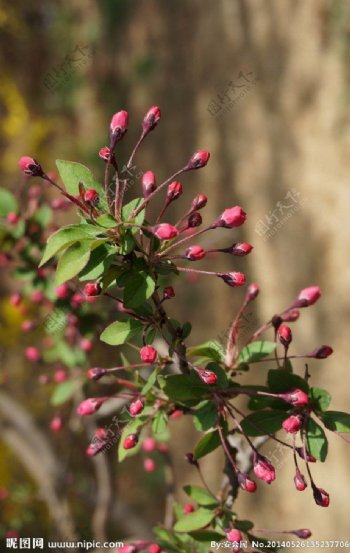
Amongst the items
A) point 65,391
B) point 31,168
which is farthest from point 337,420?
point 65,391

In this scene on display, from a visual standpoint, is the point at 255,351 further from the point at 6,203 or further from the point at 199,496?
the point at 6,203

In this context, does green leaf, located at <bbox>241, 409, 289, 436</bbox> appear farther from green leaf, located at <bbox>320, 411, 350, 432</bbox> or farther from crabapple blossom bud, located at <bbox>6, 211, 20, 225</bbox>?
crabapple blossom bud, located at <bbox>6, 211, 20, 225</bbox>

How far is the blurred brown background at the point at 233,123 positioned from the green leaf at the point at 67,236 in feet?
9.61

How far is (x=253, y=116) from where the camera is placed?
169 inches

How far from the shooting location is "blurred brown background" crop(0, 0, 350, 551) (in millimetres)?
3607

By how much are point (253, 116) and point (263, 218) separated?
825mm

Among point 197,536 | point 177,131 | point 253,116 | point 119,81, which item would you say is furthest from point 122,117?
point 119,81

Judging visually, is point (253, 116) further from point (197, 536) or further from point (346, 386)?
point (197, 536)

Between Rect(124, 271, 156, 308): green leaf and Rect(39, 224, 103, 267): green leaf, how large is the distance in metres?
0.10

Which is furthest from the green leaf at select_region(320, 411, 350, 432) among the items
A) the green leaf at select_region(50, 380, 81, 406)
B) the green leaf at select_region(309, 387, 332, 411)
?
the green leaf at select_region(50, 380, 81, 406)

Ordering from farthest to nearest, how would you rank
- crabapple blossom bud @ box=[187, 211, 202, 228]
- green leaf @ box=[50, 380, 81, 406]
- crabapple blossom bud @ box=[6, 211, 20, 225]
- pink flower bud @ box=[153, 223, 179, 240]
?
green leaf @ box=[50, 380, 81, 406] < crabapple blossom bud @ box=[6, 211, 20, 225] < crabapple blossom bud @ box=[187, 211, 202, 228] < pink flower bud @ box=[153, 223, 179, 240]

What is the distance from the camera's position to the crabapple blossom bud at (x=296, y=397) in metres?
0.96

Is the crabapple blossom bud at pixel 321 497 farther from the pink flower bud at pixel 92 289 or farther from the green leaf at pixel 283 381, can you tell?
the pink flower bud at pixel 92 289

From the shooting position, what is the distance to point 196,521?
111 centimetres
